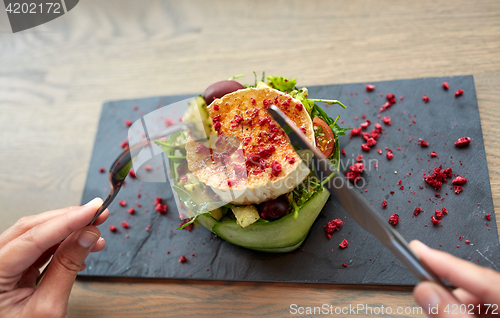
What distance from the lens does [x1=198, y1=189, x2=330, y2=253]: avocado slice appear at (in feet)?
7.60

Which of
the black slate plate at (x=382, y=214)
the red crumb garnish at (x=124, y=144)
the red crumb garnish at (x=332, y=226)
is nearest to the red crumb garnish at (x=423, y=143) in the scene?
the black slate plate at (x=382, y=214)

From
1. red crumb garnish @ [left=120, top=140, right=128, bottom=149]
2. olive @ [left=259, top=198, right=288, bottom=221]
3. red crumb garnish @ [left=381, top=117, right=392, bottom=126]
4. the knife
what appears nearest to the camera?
the knife

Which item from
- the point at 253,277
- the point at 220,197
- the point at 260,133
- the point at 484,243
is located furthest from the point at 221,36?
the point at 484,243

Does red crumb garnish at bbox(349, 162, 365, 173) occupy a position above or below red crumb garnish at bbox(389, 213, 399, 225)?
above

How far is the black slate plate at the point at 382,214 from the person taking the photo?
7.72 feet

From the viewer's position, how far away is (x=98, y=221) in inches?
91.4

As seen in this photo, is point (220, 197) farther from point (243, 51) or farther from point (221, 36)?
point (221, 36)

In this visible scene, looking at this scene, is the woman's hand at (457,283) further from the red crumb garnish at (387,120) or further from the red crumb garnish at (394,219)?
the red crumb garnish at (387,120)

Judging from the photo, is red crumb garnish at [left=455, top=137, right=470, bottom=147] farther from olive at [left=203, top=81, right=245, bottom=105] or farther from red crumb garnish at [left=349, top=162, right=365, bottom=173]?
olive at [left=203, top=81, right=245, bottom=105]

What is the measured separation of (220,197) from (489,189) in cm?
185

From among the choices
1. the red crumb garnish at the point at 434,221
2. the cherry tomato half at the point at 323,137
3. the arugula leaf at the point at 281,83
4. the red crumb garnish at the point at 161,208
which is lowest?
the red crumb garnish at the point at 161,208

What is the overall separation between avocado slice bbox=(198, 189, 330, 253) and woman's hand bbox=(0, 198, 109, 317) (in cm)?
79

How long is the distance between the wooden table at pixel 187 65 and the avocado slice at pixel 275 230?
0.29 meters

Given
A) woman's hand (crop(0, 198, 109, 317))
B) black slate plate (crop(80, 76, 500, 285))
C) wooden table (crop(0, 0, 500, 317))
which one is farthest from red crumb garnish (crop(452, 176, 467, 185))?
woman's hand (crop(0, 198, 109, 317))
